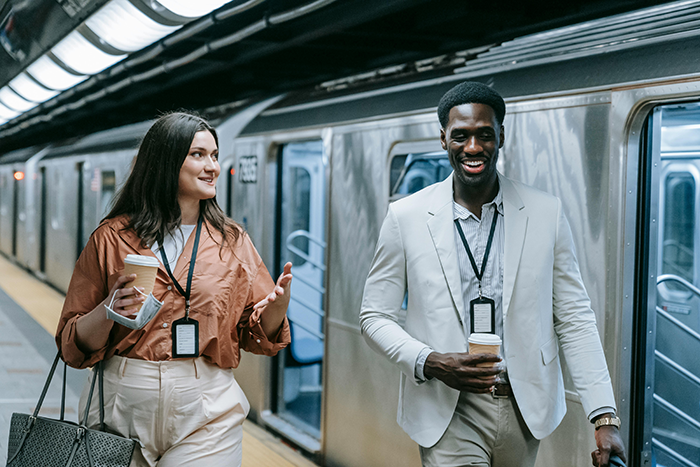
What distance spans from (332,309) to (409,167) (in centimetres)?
107

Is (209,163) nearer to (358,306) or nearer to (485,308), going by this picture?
(485,308)

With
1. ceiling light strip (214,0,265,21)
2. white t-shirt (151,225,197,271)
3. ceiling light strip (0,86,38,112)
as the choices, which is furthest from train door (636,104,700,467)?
ceiling light strip (0,86,38,112)

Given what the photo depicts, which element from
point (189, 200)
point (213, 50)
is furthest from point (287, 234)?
point (189, 200)

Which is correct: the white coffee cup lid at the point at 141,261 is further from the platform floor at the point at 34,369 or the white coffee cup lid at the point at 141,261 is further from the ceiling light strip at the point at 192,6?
the platform floor at the point at 34,369

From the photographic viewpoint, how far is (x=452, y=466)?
187 centimetres

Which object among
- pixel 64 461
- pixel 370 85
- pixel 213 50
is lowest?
pixel 64 461

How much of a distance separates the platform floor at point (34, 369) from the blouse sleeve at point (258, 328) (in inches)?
90.5

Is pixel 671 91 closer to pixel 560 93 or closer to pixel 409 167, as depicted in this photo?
pixel 560 93

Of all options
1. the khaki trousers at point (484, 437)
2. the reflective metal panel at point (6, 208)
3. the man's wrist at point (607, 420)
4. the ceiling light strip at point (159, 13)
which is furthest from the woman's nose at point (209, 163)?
the reflective metal panel at point (6, 208)

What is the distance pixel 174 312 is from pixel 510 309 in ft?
2.93

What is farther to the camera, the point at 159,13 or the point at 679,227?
the point at 679,227

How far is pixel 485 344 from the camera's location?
1722 mm

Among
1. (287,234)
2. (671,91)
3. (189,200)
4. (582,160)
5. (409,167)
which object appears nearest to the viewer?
(189,200)

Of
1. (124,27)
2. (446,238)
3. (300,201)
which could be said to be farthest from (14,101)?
(446,238)
